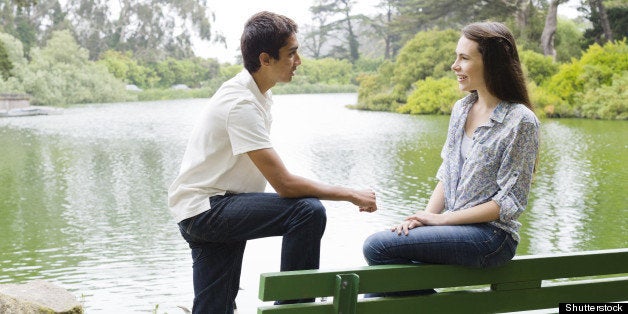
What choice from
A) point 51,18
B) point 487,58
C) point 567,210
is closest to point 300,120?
point 51,18

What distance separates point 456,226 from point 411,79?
58.3 ft

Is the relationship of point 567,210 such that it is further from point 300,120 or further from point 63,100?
point 63,100

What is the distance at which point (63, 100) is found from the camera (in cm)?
2072

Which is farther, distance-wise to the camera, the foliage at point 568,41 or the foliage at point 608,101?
the foliage at point 568,41

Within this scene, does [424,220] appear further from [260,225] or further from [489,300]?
[260,225]

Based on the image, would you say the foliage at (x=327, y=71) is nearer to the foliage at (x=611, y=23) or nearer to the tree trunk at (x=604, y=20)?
the foliage at (x=611, y=23)

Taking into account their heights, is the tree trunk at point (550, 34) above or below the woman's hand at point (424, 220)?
above

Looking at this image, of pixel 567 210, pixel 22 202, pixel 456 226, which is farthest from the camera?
pixel 22 202

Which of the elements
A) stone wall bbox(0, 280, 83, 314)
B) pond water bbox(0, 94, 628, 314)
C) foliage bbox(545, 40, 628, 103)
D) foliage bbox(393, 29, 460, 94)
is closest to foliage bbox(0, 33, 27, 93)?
pond water bbox(0, 94, 628, 314)

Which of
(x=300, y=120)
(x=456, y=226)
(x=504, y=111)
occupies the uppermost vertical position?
(x=504, y=111)

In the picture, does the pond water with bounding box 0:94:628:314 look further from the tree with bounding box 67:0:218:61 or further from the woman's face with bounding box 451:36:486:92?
the tree with bounding box 67:0:218:61

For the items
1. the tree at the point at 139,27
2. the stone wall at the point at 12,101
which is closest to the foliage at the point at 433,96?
the tree at the point at 139,27

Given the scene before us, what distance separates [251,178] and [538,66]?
1611 cm

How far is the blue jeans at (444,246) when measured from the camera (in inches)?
57.3
